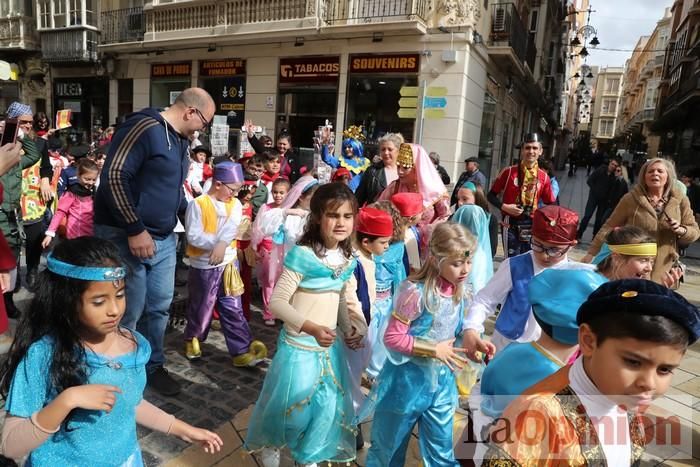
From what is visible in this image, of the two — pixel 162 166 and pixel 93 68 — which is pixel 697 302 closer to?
pixel 162 166

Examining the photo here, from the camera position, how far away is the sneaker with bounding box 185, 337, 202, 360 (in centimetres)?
404

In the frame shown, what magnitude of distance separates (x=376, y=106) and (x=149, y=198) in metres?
10.7

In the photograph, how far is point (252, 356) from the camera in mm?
3973

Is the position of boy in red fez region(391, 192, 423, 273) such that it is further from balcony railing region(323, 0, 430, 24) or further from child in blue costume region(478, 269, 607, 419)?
balcony railing region(323, 0, 430, 24)

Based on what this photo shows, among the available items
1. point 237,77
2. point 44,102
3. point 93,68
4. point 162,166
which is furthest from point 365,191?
point 44,102

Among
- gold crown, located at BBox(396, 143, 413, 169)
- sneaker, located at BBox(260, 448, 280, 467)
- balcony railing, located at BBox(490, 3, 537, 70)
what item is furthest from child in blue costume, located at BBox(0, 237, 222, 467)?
balcony railing, located at BBox(490, 3, 537, 70)

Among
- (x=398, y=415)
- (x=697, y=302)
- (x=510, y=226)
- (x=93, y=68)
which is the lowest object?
(x=697, y=302)

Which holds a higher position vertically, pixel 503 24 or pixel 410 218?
pixel 503 24

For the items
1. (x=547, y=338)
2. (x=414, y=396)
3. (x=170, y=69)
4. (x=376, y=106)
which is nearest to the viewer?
(x=547, y=338)

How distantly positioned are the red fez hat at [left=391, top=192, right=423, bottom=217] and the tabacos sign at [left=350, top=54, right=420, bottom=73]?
919 centimetres

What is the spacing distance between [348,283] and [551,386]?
157 cm

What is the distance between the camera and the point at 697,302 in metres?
6.87

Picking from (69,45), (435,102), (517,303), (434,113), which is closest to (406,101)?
(435,102)

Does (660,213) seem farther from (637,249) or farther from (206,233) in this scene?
(206,233)
